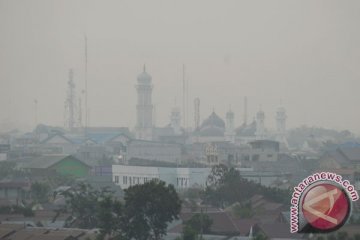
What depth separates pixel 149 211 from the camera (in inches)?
889

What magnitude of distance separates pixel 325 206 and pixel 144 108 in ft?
214

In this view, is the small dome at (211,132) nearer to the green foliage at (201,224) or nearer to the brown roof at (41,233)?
the green foliage at (201,224)

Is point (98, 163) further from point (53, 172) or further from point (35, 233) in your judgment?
point (35, 233)

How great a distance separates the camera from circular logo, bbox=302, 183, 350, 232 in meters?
12.2

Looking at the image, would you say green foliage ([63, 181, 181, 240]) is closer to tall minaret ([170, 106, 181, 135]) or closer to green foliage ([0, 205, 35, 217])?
green foliage ([0, 205, 35, 217])

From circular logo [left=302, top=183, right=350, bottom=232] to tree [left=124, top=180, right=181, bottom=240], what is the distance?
9.69 metres

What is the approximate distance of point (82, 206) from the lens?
2584cm

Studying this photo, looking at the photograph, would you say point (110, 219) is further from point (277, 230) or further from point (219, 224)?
point (277, 230)

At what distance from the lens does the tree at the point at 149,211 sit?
72.5 ft

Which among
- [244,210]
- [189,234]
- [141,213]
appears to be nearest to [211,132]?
[244,210]

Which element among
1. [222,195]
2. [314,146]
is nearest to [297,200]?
[222,195]

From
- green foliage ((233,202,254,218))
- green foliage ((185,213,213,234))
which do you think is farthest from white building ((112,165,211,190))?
green foliage ((185,213,213,234))

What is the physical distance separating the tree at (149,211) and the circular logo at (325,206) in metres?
9.69

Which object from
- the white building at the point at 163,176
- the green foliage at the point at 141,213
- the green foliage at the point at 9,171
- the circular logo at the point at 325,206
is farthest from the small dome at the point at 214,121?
the circular logo at the point at 325,206
